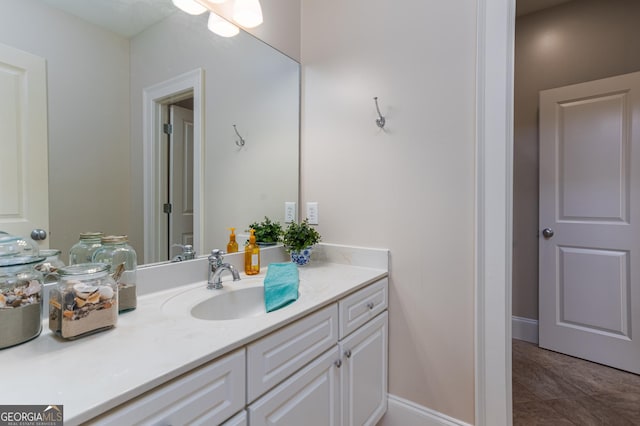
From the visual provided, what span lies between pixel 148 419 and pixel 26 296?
43 centimetres

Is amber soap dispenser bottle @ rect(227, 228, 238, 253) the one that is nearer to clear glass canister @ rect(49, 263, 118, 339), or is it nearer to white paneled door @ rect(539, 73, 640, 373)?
clear glass canister @ rect(49, 263, 118, 339)

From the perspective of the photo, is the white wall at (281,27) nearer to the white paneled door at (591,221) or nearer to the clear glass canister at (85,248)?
the clear glass canister at (85,248)

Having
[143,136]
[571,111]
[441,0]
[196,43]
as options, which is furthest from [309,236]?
[571,111]

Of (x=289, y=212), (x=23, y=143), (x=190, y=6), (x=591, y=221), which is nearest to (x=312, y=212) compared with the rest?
(x=289, y=212)

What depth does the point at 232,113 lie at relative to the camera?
4.86 ft

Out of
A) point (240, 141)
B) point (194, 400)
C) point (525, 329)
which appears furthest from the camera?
point (525, 329)

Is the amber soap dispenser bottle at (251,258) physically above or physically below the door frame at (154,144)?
below

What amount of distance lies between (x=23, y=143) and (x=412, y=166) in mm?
1401

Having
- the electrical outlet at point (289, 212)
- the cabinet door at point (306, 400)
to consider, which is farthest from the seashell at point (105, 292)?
the electrical outlet at point (289, 212)

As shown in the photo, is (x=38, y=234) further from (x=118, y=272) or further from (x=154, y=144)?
(x=154, y=144)

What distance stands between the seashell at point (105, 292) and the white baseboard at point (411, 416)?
1.33 meters

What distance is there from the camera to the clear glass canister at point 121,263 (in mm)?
891

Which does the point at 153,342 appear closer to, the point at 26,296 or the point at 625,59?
the point at 26,296

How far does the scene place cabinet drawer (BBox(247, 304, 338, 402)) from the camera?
0.77 metres
